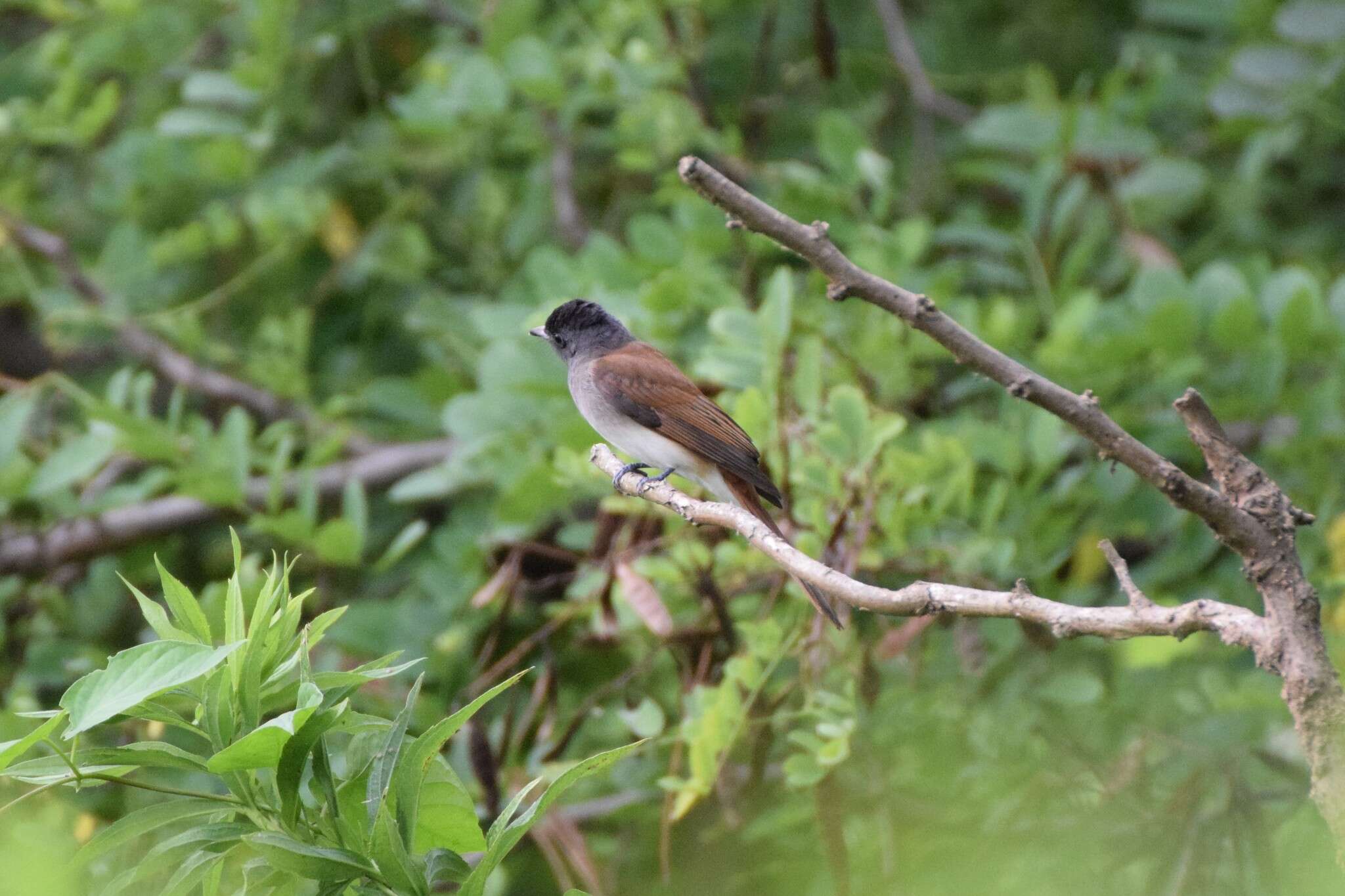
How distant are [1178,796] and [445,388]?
8.95ft

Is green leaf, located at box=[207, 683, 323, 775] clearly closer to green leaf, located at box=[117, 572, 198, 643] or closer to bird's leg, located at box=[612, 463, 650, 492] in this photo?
green leaf, located at box=[117, 572, 198, 643]

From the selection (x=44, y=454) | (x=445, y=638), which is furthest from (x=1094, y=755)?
(x=44, y=454)

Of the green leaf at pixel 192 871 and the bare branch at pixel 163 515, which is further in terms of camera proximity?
the bare branch at pixel 163 515

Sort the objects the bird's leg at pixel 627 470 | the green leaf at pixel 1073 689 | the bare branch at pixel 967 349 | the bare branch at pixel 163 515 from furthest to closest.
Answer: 1. the bare branch at pixel 163 515
2. the green leaf at pixel 1073 689
3. the bird's leg at pixel 627 470
4. the bare branch at pixel 967 349

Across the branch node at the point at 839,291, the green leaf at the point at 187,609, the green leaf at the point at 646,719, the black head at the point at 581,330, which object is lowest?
the green leaf at the point at 646,719

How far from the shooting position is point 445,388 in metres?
4.69

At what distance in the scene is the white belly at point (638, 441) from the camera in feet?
11.1

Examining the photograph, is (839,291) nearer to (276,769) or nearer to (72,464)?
(276,769)

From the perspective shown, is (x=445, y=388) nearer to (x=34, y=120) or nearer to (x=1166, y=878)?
(x=34, y=120)

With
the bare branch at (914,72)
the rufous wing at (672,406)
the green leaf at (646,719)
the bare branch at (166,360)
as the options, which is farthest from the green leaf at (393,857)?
the bare branch at (914,72)

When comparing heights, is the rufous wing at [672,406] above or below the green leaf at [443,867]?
below

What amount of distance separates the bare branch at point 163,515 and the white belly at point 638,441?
1035 millimetres

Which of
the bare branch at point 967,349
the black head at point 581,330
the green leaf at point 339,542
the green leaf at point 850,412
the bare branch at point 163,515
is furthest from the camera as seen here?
the bare branch at point 163,515

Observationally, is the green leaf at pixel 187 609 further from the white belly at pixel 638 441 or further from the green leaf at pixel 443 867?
the white belly at pixel 638 441
